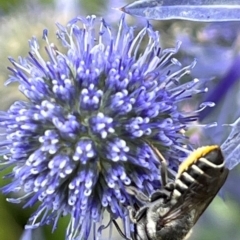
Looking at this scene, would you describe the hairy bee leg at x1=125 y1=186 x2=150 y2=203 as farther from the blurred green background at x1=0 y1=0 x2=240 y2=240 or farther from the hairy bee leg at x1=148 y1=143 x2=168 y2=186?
the blurred green background at x1=0 y1=0 x2=240 y2=240

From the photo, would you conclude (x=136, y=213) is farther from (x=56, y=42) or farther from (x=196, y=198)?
(x=56, y=42)

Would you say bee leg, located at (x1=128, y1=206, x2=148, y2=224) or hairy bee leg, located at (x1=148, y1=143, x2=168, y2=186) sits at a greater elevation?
hairy bee leg, located at (x1=148, y1=143, x2=168, y2=186)

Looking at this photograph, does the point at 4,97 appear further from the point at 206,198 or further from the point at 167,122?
the point at 206,198

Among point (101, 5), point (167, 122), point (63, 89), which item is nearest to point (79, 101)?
point (63, 89)

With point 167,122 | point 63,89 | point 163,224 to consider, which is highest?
point 63,89

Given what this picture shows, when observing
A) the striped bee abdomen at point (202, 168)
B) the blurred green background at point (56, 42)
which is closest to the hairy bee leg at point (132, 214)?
the striped bee abdomen at point (202, 168)

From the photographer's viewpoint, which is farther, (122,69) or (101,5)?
(101,5)

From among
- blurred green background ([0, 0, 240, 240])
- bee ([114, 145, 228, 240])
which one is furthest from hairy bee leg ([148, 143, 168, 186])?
blurred green background ([0, 0, 240, 240])

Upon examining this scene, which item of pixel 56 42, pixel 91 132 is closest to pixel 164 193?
pixel 91 132
